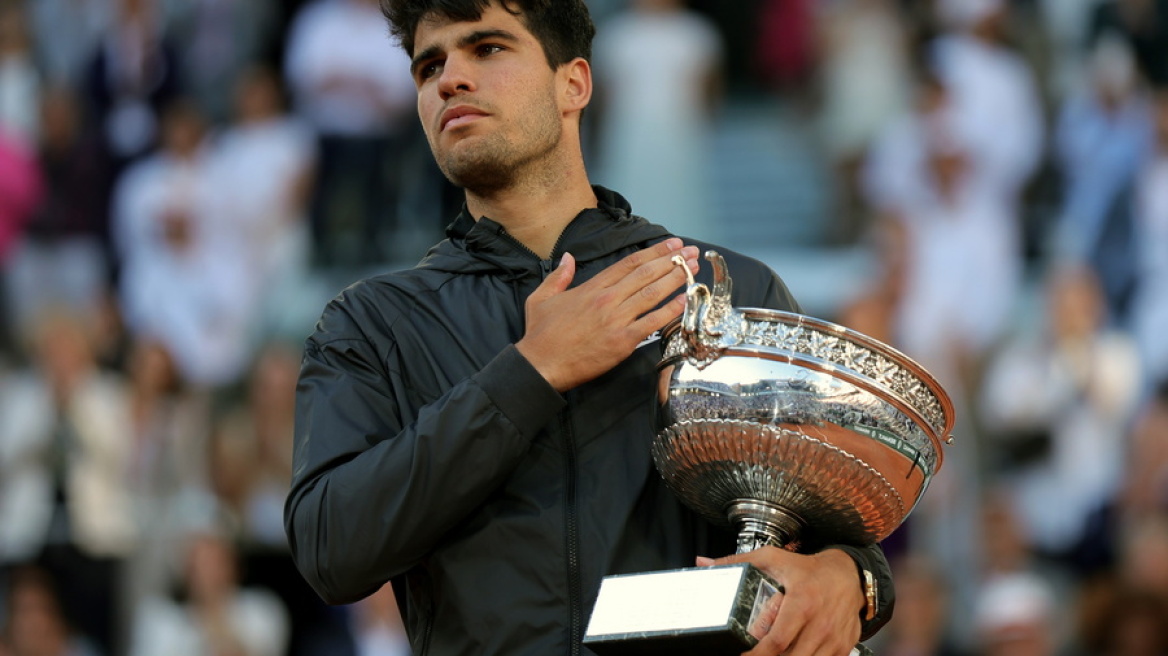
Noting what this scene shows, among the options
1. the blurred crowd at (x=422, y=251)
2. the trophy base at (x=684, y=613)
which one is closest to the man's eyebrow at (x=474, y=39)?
the trophy base at (x=684, y=613)

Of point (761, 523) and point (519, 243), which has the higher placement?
point (519, 243)

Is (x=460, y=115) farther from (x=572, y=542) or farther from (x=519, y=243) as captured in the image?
(x=572, y=542)

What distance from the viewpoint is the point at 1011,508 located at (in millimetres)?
6582

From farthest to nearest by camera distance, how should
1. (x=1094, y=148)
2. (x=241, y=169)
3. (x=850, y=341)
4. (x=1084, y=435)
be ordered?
(x=241, y=169) < (x=1094, y=148) < (x=1084, y=435) < (x=850, y=341)

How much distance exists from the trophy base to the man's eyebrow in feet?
3.01

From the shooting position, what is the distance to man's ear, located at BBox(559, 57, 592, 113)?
9.48 feet

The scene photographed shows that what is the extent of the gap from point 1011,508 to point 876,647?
0.71m

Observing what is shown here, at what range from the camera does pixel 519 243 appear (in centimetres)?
271

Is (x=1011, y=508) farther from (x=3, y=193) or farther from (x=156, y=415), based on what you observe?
(x=3, y=193)

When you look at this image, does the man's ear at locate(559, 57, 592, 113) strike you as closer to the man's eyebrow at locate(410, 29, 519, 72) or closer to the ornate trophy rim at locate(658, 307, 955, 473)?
the man's eyebrow at locate(410, 29, 519, 72)

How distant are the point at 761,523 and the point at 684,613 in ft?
0.94

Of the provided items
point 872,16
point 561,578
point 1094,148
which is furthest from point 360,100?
point 561,578

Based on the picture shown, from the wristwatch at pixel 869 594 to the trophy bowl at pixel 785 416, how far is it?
8 cm

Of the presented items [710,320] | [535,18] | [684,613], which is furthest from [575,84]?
[684,613]
